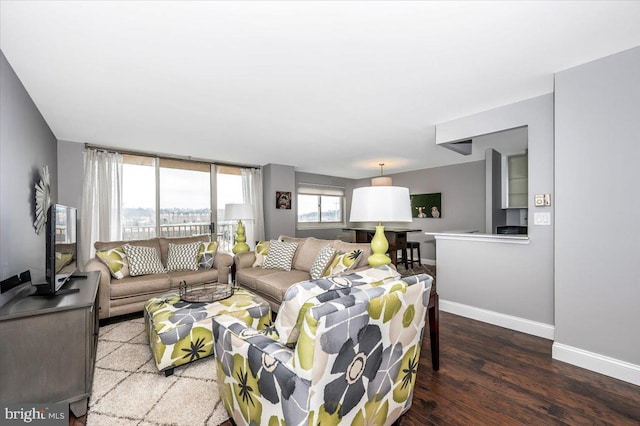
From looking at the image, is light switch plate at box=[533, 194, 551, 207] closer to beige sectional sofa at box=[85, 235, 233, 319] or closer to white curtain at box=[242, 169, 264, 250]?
beige sectional sofa at box=[85, 235, 233, 319]

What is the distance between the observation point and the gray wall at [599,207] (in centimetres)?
203

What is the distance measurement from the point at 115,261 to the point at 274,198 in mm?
3322

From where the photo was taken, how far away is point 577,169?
2254mm

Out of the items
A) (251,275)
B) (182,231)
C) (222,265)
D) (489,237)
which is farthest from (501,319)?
(182,231)

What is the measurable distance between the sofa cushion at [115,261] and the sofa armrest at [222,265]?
109 centimetres

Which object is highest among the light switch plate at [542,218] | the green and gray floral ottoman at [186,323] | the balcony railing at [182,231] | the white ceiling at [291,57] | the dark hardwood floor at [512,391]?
the white ceiling at [291,57]

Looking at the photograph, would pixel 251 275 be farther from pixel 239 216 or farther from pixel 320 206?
pixel 320 206

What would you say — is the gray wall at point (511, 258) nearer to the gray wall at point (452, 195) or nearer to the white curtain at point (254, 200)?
the gray wall at point (452, 195)

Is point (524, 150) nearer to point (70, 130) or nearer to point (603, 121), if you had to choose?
point (603, 121)

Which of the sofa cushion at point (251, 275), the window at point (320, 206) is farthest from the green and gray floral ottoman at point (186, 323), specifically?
the window at point (320, 206)

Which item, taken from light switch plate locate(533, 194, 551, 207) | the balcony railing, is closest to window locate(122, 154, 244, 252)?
the balcony railing

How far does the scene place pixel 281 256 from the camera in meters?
3.78

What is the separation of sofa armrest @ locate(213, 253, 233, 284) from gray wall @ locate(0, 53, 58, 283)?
1827 mm

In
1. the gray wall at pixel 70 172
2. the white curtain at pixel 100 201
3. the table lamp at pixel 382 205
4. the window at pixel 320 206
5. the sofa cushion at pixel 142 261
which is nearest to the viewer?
the table lamp at pixel 382 205
